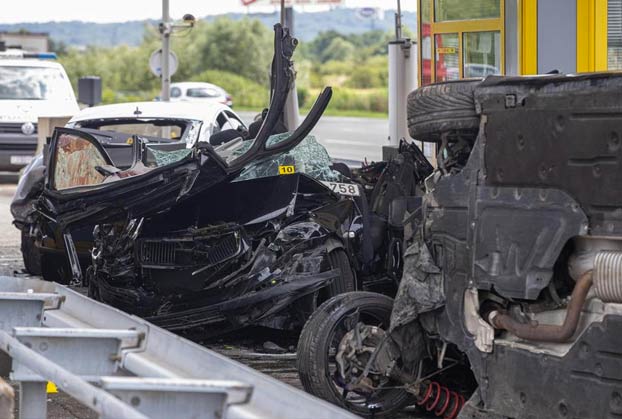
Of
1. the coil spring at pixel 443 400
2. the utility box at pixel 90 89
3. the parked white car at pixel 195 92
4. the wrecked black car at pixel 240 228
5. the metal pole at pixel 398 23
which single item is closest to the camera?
the coil spring at pixel 443 400

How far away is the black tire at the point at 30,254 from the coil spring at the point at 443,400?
234 inches

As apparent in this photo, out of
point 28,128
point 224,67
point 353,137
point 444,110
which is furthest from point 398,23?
point 224,67

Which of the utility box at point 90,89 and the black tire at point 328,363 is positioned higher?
the utility box at point 90,89

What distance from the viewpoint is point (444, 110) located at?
5.60 m

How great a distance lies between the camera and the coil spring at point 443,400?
6145mm

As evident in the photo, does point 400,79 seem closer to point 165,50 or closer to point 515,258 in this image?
point 515,258

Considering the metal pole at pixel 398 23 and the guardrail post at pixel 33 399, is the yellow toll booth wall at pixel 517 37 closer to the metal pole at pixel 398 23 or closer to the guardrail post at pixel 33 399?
the metal pole at pixel 398 23

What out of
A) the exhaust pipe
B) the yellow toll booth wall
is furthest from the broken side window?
the exhaust pipe

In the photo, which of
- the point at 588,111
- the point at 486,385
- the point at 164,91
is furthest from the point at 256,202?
the point at 164,91

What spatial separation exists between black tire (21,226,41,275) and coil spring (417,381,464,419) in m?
5.95

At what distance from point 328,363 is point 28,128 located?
15916 mm

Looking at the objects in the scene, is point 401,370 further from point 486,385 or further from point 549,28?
point 549,28

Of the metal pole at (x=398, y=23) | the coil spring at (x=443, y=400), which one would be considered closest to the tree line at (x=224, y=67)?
the metal pole at (x=398, y=23)

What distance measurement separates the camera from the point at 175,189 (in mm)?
7797
